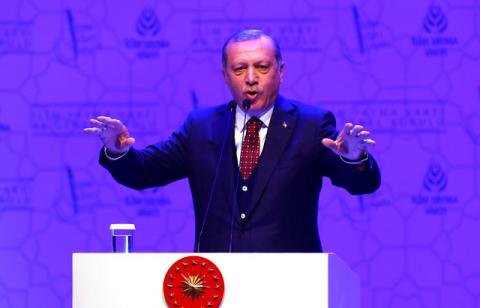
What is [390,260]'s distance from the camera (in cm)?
370

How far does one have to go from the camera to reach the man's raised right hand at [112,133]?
8.53ft

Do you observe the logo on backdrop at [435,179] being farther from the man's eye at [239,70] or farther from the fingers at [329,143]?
the fingers at [329,143]

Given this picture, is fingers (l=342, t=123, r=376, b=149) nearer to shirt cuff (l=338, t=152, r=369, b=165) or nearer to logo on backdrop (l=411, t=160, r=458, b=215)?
shirt cuff (l=338, t=152, r=369, b=165)

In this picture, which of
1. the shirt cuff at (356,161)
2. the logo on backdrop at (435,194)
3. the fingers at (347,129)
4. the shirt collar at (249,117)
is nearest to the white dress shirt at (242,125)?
the shirt collar at (249,117)

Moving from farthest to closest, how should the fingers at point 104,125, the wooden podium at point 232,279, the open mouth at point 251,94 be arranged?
the open mouth at point 251,94 < the fingers at point 104,125 < the wooden podium at point 232,279

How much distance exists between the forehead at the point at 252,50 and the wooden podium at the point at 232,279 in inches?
36.1

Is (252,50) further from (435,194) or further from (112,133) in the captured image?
(435,194)

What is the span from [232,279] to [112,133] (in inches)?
29.7

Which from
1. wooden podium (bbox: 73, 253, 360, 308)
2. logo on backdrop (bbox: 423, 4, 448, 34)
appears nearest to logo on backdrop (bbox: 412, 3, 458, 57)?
logo on backdrop (bbox: 423, 4, 448, 34)

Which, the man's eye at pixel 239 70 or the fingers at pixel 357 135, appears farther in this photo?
the man's eye at pixel 239 70

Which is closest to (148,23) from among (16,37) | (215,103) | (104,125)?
(215,103)

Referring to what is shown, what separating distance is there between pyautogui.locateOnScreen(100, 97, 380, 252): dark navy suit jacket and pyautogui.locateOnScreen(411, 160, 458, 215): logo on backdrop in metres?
0.91

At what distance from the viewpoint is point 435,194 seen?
369 centimetres

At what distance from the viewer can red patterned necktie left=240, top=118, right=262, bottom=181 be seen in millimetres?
2832
